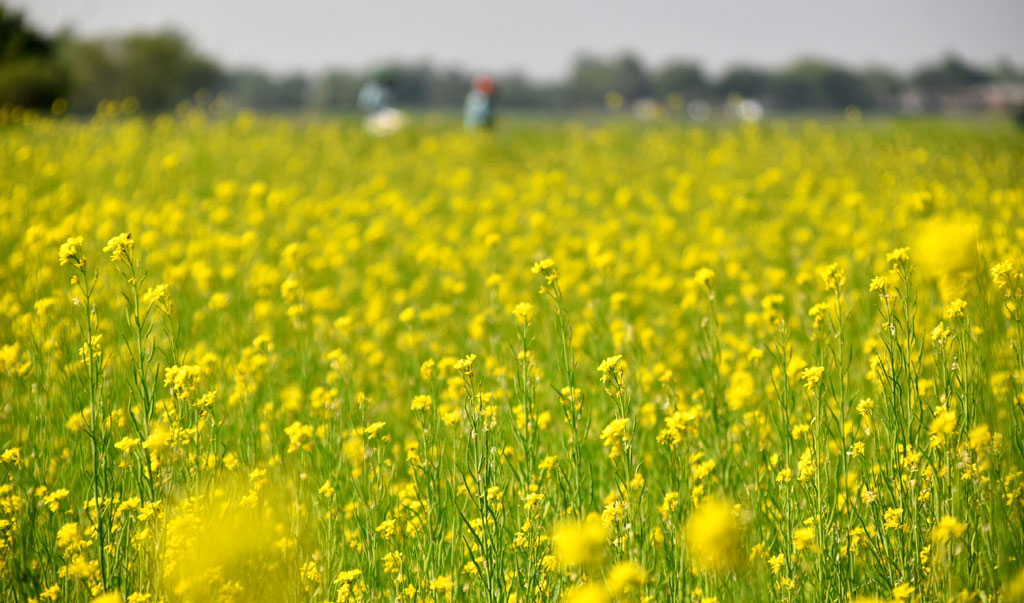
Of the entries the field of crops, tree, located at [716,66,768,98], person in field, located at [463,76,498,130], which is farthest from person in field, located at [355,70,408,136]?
tree, located at [716,66,768,98]

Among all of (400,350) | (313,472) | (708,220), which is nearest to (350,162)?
(708,220)

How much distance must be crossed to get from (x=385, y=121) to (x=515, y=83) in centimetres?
7496

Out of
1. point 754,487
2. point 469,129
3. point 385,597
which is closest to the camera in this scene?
point 385,597

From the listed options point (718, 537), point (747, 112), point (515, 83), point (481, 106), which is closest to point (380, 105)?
point (481, 106)

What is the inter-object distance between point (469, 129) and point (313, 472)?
14554 mm

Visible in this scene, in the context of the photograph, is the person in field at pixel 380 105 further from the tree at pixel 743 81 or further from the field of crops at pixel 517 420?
the tree at pixel 743 81

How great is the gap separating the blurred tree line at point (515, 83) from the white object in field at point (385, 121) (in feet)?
95.0

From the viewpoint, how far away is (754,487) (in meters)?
2.43

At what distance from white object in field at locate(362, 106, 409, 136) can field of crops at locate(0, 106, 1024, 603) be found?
32.7 ft

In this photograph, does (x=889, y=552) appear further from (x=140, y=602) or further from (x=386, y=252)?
(x=386, y=252)

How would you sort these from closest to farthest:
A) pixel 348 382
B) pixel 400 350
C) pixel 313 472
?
pixel 313 472, pixel 348 382, pixel 400 350

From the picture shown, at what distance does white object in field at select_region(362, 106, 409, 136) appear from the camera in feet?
52.2

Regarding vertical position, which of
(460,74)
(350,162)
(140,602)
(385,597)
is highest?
(460,74)

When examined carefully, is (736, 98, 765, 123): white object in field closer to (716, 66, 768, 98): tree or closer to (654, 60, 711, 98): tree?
(716, 66, 768, 98): tree
